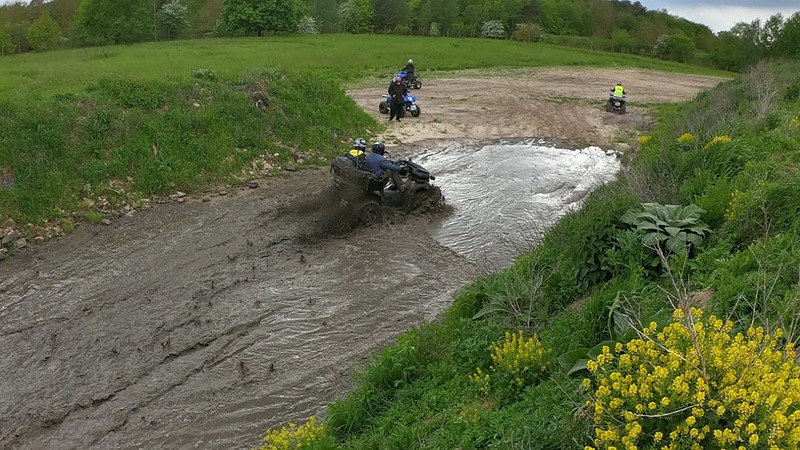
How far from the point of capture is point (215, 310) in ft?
31.2

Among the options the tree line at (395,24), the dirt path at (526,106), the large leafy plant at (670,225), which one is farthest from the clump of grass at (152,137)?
the tree line at (395,24)

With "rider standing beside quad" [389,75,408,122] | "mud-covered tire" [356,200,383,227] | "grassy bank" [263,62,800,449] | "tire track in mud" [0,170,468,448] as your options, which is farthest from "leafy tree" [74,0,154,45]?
"grassy bank" [263,62,800,449]

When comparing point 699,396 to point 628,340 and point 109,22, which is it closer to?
point 628,340

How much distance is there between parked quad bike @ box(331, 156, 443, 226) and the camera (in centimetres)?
1250

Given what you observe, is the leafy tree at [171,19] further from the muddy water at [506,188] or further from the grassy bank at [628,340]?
the grassy bank at [628,340]

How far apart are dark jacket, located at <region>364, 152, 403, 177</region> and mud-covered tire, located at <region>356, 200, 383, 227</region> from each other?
2.28 feet

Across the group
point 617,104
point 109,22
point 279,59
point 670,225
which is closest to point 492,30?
point 279,59

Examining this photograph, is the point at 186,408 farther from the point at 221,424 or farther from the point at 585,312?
the point at 585,312

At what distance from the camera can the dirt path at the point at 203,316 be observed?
7121 millimetres

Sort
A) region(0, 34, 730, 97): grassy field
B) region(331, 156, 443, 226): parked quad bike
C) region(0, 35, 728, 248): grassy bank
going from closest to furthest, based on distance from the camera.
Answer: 1. region(331, 156, 443, 226): parked quad bike
2. region(0, 35, 728, 248): grassy bank
3. region(0, 34, 730, 97): grassy field

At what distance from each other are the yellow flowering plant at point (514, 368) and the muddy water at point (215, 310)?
2395mm

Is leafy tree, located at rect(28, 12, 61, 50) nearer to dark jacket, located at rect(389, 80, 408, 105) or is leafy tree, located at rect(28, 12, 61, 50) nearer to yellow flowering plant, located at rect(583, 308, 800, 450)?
dark jacket, located at rect(389, 80, 408, 105)

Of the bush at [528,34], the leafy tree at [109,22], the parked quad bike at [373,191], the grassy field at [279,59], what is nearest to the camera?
the parked quad bike at [373,191]

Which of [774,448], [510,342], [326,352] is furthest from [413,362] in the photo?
[774,448]
